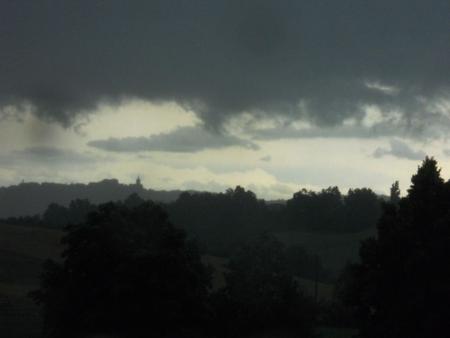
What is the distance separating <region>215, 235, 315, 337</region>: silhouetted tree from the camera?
5141 centimetres

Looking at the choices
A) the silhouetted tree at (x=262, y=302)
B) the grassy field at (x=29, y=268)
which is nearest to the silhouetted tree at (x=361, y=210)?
the grassy field at (x=29, y=268)

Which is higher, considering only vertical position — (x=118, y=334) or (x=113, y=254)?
(x=113, y=254)

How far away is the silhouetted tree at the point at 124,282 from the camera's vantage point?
44469 millimetres

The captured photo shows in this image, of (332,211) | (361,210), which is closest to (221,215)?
(332,211)

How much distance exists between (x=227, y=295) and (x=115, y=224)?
34.4 feet

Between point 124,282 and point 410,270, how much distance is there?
17.0m

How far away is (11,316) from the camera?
55094 mm

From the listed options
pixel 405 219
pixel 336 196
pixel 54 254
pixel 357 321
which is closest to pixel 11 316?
pixel 357 321

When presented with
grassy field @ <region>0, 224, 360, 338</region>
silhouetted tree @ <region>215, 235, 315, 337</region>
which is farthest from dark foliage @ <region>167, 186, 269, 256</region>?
silhouetted tree @ <region>215, 235, 315, 337</region>

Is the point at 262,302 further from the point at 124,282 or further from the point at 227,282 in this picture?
the point at 124,282

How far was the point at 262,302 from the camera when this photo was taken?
51719mm

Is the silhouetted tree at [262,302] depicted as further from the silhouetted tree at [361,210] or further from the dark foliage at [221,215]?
the silhouetted tree at [361,210]

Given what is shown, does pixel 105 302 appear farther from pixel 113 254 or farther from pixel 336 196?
pixel 336 196

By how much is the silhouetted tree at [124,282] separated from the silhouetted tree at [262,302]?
3.33 m
